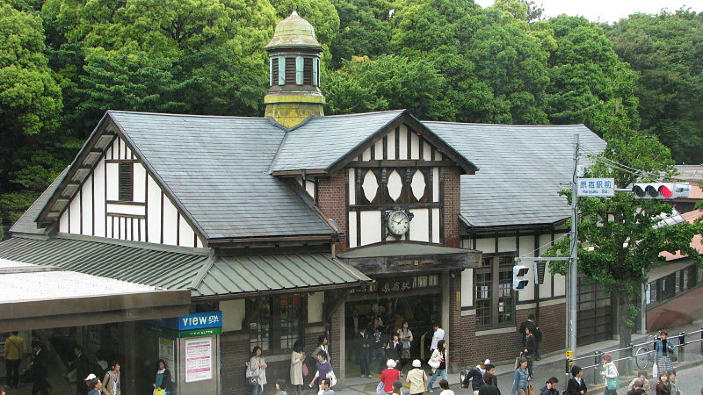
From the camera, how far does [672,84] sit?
65.1 m

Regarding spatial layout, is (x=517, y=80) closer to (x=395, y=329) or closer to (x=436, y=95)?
(x=436, y=95)

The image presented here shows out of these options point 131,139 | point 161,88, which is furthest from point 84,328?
point 161,88

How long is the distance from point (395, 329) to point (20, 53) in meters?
24.3

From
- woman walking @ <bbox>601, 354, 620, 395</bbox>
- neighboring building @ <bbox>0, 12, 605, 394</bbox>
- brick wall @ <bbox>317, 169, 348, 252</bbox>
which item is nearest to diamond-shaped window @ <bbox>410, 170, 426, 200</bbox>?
neighboring building @ <bbox>0, 12, 605, 394</bbox>

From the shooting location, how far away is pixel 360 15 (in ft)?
191

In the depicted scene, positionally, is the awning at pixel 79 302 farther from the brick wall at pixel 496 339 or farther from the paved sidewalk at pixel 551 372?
the brick wall at pixel 496 339

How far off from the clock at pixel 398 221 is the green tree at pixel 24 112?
21697 millimetres

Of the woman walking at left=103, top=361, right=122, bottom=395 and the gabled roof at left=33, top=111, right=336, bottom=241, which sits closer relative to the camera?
the woman walking at left=103, top=361, right=122, bottom=395

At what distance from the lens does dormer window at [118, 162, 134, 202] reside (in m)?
24.2

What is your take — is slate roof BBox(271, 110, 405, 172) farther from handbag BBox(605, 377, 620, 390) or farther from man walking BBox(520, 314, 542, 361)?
handbag BBox(605, 377, 620, 390)

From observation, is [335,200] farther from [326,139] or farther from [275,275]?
[275,275]

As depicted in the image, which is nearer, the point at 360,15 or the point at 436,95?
the point at 436,95

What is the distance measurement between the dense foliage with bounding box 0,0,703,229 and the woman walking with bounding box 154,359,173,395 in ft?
47.0

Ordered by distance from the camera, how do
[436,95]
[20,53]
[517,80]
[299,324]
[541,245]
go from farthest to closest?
[517,80] < [436,95] < [20,53] < [541,245] < [299,324]
